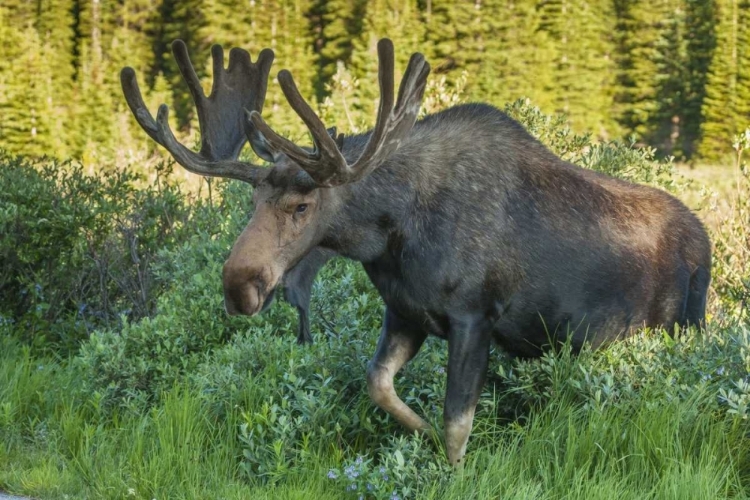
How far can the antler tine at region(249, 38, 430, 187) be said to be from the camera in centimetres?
470

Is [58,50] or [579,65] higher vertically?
[579,65]

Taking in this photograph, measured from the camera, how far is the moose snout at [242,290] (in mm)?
4816

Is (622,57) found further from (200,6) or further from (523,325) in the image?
(523,325)

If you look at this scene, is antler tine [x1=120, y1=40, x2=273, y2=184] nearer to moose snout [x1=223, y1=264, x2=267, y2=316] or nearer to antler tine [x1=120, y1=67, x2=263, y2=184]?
antler tine [x1=120, y1=67, x2=263, y2=184]

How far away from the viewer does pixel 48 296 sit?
9.02m

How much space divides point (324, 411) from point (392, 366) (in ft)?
2.11

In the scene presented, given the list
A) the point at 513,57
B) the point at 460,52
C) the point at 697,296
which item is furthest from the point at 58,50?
the point at 697,296

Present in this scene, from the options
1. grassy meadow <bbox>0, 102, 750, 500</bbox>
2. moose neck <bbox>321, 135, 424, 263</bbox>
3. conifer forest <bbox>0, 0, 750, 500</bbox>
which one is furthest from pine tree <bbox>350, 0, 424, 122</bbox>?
moose neck <bbox>321, 135, 424, 263</bbox>

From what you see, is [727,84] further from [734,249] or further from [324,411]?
[324,411]

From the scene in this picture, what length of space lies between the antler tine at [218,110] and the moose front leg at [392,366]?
43.2 inches

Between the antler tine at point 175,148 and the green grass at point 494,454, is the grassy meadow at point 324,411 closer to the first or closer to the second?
the green grass at point 494,454

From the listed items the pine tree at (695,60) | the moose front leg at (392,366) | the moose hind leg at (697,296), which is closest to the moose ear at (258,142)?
the moose front leg at (392,366)

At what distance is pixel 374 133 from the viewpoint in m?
5.01

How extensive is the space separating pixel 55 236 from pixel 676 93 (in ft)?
140
